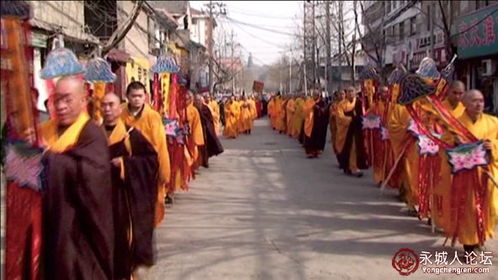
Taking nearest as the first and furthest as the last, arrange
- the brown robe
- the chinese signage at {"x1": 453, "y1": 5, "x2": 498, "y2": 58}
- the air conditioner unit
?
the brown robe
the chinese signage at {"x1": 453, "y1": 5, "x2": 498, "y2": 58}
the air conditioner unit

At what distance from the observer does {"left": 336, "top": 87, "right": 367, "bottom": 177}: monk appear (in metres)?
11.3

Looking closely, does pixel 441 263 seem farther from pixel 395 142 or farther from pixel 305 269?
pixel 395 142

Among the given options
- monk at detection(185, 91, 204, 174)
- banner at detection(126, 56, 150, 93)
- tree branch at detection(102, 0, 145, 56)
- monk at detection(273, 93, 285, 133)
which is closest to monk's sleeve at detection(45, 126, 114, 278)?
monk at detection(185, 91, 204, 174)

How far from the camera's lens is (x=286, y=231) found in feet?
22.8

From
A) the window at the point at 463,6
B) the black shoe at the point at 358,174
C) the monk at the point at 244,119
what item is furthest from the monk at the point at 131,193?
the window at the point at 463,6

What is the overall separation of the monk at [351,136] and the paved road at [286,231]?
0.28 m

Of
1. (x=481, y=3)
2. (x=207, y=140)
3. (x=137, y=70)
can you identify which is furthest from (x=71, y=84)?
(x=137, y=70)

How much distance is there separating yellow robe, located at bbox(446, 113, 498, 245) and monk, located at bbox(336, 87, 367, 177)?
5.43 meters

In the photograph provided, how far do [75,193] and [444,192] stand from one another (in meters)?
3.79

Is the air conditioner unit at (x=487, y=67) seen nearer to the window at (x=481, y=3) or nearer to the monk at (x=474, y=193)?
the window at (x=481, y=3)

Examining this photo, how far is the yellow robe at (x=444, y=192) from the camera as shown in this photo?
592 centimetres

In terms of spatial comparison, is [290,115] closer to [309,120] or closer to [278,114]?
[278,114]

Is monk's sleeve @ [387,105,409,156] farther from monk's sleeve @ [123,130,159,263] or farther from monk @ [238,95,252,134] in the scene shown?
monk @ [238,95,252,134]

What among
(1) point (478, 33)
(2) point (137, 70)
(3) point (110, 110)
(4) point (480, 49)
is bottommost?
(3) point (110, 110)
